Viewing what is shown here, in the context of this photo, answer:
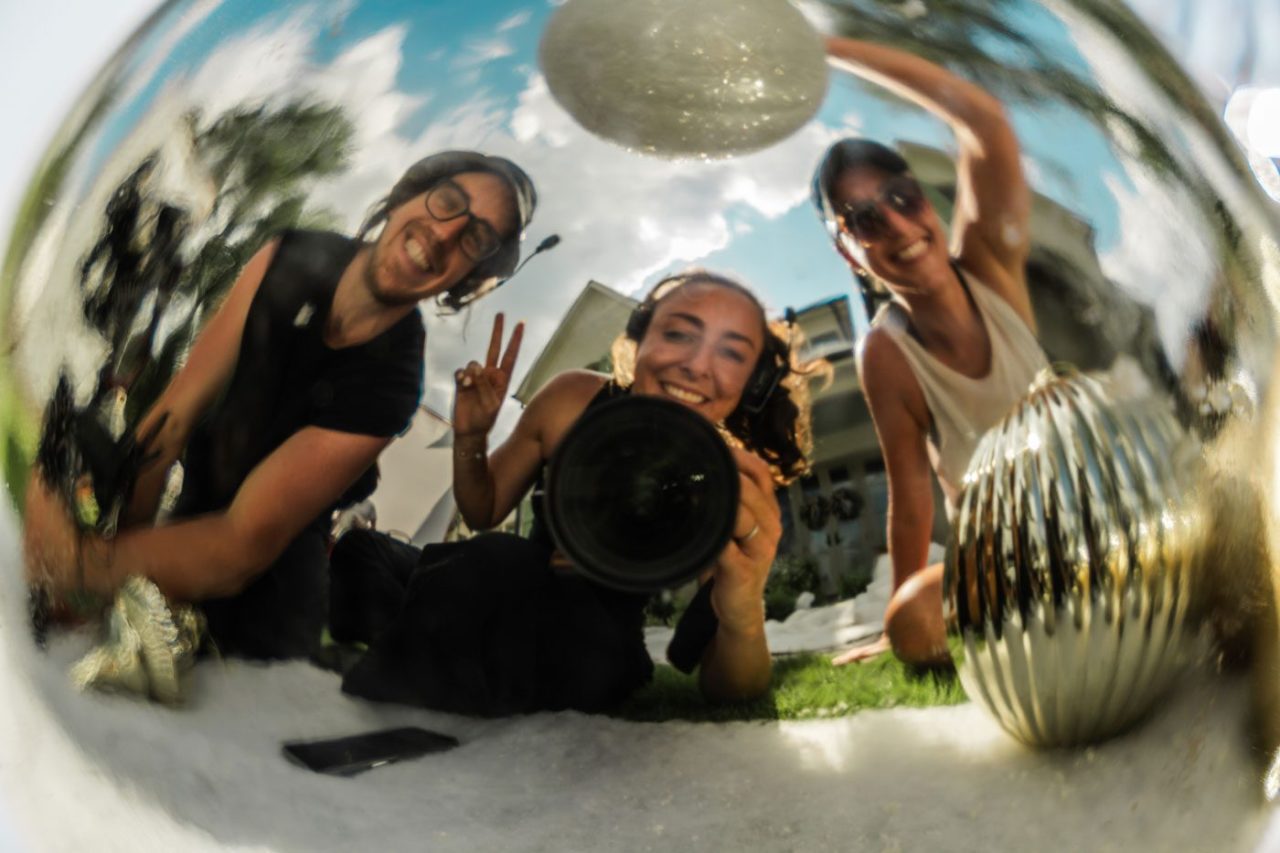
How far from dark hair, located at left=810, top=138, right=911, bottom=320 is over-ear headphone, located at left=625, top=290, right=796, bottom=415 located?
0.07 meters

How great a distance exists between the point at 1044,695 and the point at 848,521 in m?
0.24

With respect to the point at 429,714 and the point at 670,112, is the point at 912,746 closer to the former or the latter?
the point at 429,714

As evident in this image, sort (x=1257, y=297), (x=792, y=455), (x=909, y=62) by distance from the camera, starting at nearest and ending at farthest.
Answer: (x=792, y=455) → (x=909, y=62) → (x=1257, y=297)

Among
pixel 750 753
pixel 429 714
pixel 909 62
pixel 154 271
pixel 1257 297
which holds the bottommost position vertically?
pixel 1257 297

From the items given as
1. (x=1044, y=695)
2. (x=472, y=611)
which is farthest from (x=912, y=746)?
(x=472, y=611)

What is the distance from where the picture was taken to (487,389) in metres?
1.07

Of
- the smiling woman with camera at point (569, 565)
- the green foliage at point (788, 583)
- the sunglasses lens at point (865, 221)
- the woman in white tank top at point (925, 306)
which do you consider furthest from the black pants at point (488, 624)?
the sunglasses lens at point (865, 221)

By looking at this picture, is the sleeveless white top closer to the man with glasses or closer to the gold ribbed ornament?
the gold ribbed ornament

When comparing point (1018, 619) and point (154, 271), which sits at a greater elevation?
point (154, 271)

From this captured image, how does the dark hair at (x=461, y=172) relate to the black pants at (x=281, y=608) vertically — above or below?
above

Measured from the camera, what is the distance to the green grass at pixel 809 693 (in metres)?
1.09

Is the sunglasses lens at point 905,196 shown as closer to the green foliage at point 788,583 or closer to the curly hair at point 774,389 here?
the curly hair at point 774,389

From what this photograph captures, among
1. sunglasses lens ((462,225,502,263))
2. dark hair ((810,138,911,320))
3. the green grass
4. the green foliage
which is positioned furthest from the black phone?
dark hair ((810,138,911,320))

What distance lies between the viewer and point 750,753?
1.11m
